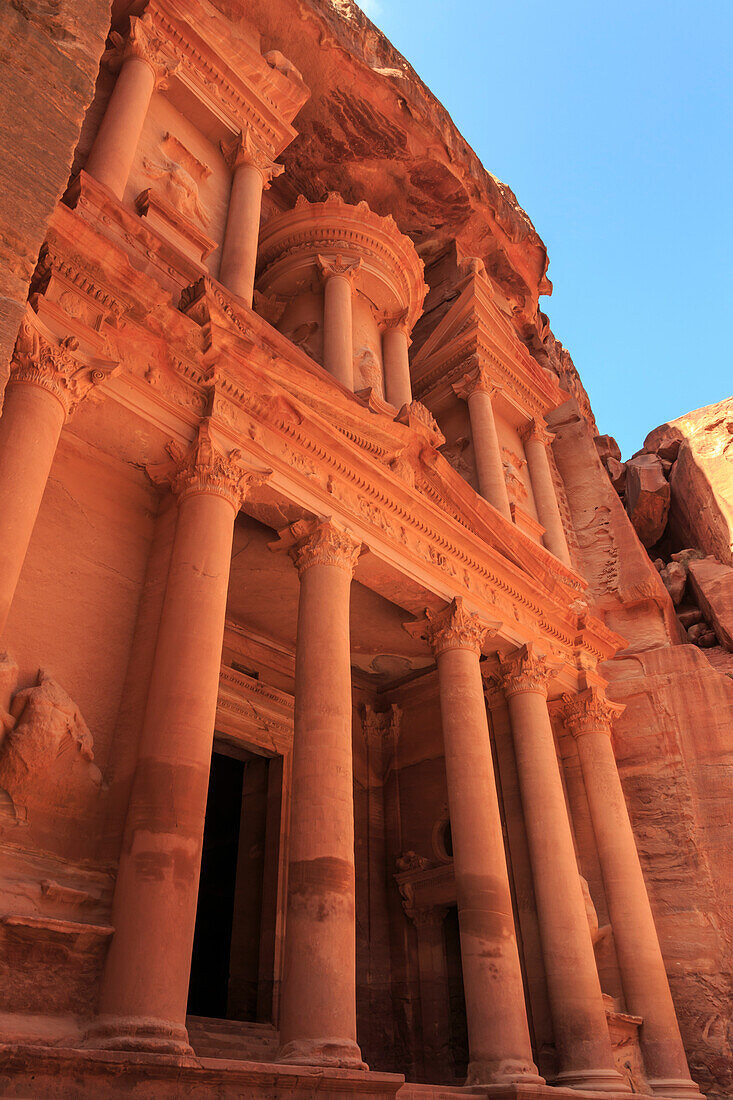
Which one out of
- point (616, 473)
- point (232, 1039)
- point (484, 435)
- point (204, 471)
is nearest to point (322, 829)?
point (232, 1039)

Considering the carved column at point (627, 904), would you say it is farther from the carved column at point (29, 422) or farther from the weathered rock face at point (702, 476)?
the carved column at point (29, 422)

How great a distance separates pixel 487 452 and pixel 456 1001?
1025 cm

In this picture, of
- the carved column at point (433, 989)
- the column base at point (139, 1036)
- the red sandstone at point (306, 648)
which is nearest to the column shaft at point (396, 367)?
the red sandstone at point (306, 648)

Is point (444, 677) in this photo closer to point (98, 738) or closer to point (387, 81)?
point (98, 738)

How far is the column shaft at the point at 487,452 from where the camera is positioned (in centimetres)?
1630

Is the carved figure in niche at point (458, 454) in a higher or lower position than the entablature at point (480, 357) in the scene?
lower

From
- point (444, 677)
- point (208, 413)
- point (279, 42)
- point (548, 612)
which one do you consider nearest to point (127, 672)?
point (208, 413)

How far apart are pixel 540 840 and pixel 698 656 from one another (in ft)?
22.5

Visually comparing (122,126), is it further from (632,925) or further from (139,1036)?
(632,925)

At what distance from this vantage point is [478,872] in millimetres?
10141

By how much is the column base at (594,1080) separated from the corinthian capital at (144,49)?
15663 millimetres

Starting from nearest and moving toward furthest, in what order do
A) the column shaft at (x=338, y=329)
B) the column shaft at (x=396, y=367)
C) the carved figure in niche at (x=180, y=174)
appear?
the carved figure in niche at (x=180, y=174)
the column shaft at (x=338, y=329)
the column shaft at (x=396, y=367)

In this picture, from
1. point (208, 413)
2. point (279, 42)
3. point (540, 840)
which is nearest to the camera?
point (208, 413)

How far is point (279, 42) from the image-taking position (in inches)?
632
